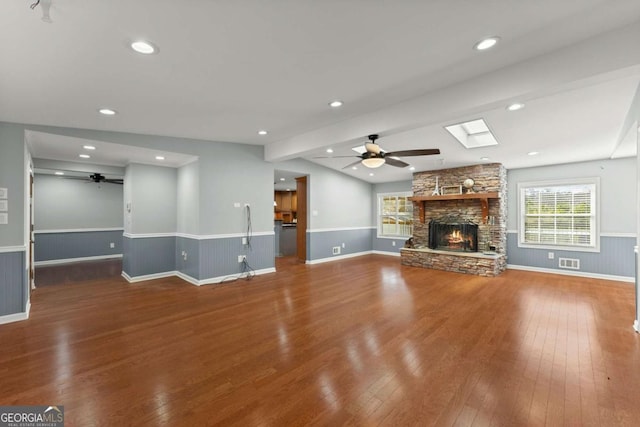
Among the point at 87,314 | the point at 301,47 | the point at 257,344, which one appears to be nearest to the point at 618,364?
the point at 257,344

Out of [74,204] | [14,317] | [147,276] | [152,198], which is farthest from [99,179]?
[14,317]

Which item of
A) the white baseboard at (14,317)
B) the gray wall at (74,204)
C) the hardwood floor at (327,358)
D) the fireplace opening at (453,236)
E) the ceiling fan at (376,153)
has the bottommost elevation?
the hardwood floor at (327,358)

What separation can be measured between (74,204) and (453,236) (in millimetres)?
10301

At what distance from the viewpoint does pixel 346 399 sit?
2.04 m

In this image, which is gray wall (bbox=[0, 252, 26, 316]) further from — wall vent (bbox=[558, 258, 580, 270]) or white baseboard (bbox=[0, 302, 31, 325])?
wall vent (bbox=[558, 258, 580, 270])

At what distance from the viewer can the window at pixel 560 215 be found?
6.00 m

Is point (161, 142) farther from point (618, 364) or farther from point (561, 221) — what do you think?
point (561, 221)

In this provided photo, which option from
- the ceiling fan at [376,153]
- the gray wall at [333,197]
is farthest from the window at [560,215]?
the ceiling fan at [376,153]

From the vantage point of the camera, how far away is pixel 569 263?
6207 mm

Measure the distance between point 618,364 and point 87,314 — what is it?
6.00 metres

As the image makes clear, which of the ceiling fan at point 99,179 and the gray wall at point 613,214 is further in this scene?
the ceiling fan at point 99,179

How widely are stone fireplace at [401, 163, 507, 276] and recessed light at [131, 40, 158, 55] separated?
21.3 feet

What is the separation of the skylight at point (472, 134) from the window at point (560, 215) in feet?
8.59

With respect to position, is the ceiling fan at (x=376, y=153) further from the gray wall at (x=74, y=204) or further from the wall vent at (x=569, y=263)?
the gray wall at (x=74, y=204)
